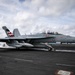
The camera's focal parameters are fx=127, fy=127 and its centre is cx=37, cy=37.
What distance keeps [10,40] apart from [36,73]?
15.7 m

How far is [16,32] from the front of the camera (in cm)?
2900

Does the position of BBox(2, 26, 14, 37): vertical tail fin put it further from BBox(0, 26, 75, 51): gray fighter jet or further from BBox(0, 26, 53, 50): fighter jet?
BBox(0, 26, 75, 51): gray fighter jet

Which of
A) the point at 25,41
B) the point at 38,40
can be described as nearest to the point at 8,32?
the point at 25,41

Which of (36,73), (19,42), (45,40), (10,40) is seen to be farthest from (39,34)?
(36,73)

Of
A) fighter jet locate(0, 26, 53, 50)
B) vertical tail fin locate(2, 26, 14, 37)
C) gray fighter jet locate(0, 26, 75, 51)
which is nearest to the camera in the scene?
gray fighter jet locate(0, 26, 75, 51)

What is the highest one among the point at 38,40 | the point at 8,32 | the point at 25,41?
the point at 8,32

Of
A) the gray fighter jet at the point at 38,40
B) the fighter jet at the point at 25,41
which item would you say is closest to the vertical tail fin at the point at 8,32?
the fighter jet at the point at 25,41

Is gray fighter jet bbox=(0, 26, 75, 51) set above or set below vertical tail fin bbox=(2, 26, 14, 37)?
below

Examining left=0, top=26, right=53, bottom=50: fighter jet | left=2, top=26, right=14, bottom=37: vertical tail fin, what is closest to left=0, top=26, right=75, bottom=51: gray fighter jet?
left=0, top=26, right=53, bottom=50: fighter jet

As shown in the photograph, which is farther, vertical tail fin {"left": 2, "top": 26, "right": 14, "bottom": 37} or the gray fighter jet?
vertical tail fin {"left": 2, "top": 26, "right": 14, "bottom": 37}

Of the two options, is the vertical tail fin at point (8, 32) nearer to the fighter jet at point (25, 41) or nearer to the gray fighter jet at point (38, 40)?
the fighter jet at point (25, 41)

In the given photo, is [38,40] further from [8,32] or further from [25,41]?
[8,32]

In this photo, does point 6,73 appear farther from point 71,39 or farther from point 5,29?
point 5,29

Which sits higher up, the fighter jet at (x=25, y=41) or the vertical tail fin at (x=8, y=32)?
the vertical tail fin at (x=8, y=32)
